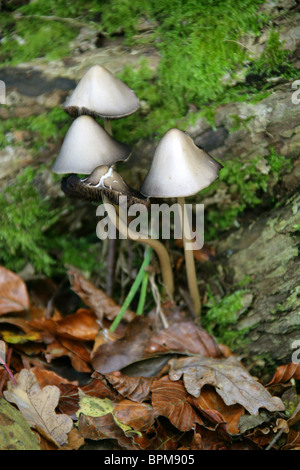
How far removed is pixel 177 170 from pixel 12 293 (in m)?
1.35

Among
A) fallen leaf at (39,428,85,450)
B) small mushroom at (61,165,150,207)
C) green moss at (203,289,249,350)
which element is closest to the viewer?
fallen leaf at (39,428,85,450)

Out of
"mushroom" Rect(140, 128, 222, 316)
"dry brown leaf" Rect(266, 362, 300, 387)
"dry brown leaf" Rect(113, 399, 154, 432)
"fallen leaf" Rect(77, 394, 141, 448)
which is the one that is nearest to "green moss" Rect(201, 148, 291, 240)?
"mushroom" Rect(140, 128, 222, 316)

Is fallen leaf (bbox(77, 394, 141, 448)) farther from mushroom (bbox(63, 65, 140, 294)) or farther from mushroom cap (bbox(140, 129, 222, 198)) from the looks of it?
mushroom (bbox(63, 65, 140, 294))

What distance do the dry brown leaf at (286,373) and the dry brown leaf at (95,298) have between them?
2.91 feet

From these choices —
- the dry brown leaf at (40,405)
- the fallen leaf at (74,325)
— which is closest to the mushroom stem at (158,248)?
the fallen leaf at (74,325)

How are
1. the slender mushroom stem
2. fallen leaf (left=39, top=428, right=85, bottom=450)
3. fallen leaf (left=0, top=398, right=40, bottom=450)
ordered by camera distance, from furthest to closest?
1. the slender mushroom stem
2. fallen leaf (left=39, top=428, right=85, bottom=450)
3. fallen leaf (left=0, top=398, right=40, bottom=450)

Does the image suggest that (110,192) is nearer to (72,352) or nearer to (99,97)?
(99,97)

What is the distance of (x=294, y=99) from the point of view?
2516mm

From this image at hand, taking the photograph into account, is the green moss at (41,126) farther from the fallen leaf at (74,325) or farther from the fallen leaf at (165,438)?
the fallen leaf at (165,438)

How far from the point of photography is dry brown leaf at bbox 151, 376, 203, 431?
7.08 feet

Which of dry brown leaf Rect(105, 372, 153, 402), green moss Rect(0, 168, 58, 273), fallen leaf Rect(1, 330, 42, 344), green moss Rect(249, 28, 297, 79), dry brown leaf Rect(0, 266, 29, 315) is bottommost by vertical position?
dry brown leaf Rect(105, 372, 153, 402)

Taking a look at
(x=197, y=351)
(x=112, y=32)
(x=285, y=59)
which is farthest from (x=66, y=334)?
(x=285, y=59)

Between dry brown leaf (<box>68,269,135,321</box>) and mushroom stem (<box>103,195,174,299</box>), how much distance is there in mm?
282

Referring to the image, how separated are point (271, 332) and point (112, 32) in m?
1.93
